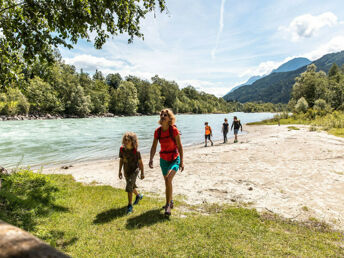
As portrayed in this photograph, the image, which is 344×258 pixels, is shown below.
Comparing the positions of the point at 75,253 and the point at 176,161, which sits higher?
the point at 176,161

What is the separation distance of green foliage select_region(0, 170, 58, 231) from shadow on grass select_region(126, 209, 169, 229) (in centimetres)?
227

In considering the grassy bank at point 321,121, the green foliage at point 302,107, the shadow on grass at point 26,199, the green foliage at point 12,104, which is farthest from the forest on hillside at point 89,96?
the grassy bank at point 321,121

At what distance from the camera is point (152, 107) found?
117 m

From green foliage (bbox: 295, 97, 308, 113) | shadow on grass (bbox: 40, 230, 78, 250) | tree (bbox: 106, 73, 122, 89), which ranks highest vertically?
tree (bbox: 106, 73, 122, 89)

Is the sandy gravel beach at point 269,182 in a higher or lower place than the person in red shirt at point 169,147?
lower

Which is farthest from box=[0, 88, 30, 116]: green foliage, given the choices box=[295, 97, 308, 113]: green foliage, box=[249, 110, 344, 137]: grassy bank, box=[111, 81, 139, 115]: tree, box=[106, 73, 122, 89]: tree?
box=[106, 73, 122, 89]: tree

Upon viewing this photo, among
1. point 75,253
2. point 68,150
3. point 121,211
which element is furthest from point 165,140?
point 68,150

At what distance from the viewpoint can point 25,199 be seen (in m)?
5.71

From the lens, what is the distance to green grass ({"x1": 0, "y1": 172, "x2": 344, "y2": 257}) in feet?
13.4

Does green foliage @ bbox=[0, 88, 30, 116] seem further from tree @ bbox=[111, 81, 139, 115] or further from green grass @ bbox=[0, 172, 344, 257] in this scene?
green grass @ bbox=[0, 172, 344, 257]

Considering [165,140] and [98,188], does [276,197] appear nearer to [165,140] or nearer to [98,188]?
[165,140]

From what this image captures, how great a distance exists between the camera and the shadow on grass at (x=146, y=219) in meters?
5.09

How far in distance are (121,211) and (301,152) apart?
42.4 feet

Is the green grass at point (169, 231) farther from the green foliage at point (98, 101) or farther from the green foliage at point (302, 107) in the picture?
the green foliage at point (98, 101)
